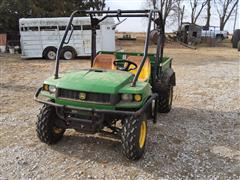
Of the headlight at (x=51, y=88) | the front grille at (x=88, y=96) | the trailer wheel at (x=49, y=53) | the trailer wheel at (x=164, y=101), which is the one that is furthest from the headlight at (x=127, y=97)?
the trailer wheel at (x=49, y=53)

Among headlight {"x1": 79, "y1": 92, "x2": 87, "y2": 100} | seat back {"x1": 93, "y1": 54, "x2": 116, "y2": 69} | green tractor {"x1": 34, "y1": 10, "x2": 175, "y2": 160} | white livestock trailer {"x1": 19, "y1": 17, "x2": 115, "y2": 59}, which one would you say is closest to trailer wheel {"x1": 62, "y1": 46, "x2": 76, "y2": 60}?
white livestock trailer {"x1": 19, "y1": 17, "x2": 115, "y2": 59}

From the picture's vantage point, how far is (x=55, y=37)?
15.0 meters

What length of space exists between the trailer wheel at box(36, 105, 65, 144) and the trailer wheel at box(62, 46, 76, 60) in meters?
11.5

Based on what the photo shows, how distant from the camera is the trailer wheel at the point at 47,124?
3.94 meters

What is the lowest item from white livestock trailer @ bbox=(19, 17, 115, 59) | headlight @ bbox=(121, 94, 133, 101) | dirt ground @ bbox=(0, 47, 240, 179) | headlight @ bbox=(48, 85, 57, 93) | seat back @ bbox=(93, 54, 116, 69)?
dirt ground @ bbox=(0, 47, 240, 179)

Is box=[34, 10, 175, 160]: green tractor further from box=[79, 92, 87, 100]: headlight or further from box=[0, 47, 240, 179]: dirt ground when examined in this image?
box=[0, 47, 240, 179]: dirt ground

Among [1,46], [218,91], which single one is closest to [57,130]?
[218,91]

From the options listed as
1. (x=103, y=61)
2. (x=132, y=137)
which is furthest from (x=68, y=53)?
(x=132, y=137)

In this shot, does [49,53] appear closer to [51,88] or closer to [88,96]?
[51,88]

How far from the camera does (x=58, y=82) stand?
3.78 m

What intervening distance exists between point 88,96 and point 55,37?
39.5ft

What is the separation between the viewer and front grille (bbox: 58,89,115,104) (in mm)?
3543

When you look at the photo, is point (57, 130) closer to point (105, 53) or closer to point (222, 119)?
point (105, 53)

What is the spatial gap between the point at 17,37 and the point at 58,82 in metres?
18.2
